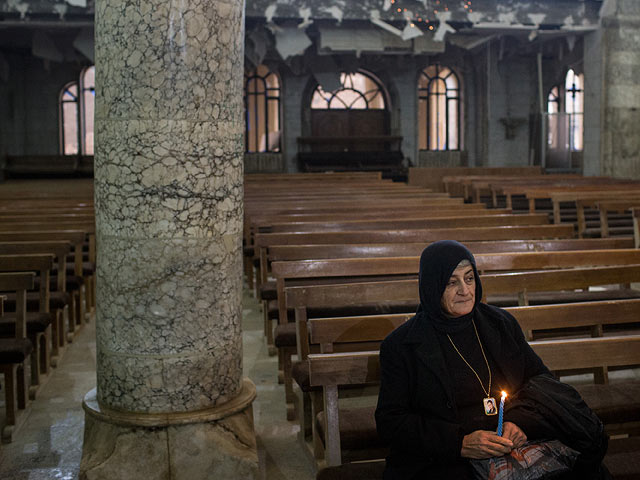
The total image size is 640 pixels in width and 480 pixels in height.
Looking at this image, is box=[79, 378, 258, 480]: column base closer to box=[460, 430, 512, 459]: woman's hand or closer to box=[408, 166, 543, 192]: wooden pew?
box=[460, 430, 512, 459]: woman's hand

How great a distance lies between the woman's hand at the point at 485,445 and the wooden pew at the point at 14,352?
248cm

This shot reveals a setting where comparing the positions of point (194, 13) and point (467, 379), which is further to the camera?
point (194, 13)

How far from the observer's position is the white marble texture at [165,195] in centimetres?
297

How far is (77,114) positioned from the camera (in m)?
18.1

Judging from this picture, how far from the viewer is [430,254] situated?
2453 millimetres

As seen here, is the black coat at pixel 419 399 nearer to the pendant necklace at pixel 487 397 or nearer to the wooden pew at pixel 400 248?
the pendant necklace at pixel 487 397

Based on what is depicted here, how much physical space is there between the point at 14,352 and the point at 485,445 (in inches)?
101

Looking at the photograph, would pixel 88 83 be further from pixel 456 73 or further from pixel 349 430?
pixel 349 430

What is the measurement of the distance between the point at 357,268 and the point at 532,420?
2.12m

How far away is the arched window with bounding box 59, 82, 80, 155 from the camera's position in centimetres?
1808

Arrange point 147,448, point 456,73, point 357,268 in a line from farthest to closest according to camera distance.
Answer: point 456,73 < point 357,268 < point 147,448

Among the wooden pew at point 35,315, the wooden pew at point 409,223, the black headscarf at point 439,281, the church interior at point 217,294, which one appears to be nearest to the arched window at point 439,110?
the church interior at point 217,294

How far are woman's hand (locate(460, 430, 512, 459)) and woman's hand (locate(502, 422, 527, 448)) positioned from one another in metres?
0.03

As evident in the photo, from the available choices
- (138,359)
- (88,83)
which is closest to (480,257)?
(138,359)
